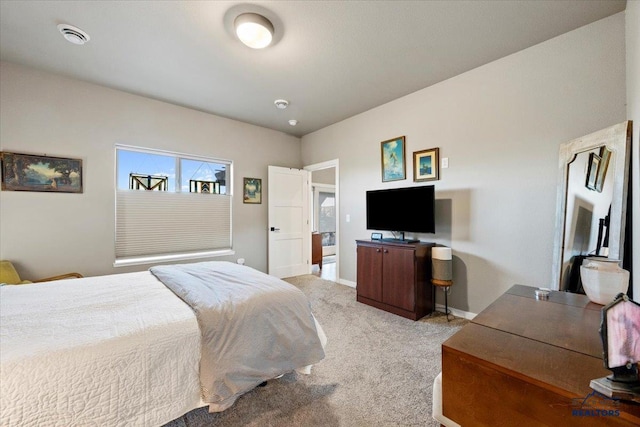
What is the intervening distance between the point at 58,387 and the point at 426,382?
2.06m

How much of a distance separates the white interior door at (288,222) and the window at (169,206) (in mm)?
804

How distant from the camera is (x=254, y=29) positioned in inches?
81.6

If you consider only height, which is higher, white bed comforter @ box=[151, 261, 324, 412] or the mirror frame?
the mirror frame

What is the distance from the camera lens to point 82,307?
149cm

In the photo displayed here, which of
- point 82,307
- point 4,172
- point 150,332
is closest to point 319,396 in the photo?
point 150,332

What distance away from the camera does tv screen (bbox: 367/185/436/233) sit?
298 cm

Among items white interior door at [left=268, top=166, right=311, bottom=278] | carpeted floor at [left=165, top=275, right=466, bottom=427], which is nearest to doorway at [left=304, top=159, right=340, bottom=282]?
white interior door at [left=268, top=166, right=311, bottom=278]

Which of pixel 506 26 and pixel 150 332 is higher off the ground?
pixel 506 26

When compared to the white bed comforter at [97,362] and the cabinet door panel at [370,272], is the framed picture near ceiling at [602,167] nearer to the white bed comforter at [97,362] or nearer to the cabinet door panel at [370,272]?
the cabinet door panel at [370,272]

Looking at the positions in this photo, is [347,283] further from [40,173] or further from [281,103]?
[40,173]

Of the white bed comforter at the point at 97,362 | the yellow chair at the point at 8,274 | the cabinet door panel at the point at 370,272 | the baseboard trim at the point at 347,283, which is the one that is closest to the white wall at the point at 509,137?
the cabinet door panel at the point at 370,272

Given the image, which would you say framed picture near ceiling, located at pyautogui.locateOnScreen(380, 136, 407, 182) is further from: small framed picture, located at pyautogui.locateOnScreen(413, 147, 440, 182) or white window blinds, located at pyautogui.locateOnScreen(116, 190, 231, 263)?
white window blinds, located at pyautogui.locateOnScreen(116, 190, 231, 263)

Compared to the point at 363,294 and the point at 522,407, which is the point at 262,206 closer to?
the point at 363,294

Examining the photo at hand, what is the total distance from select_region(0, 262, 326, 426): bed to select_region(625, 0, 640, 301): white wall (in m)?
2.06
